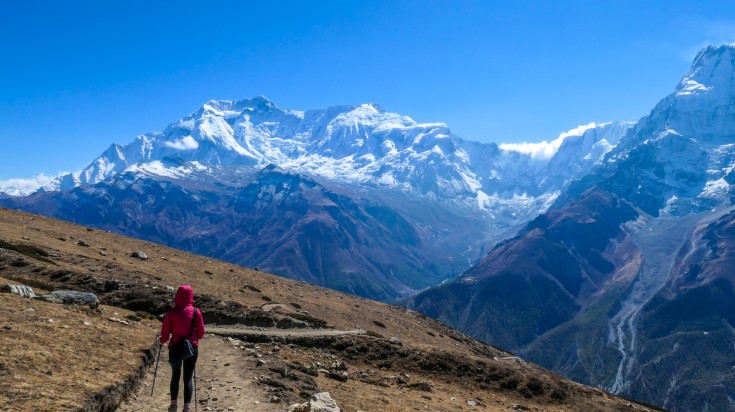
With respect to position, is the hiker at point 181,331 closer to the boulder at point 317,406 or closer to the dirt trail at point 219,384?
the dirt trail at point 219,384

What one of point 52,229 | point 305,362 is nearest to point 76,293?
point 305,362

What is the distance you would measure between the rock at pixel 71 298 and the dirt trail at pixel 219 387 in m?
7.30

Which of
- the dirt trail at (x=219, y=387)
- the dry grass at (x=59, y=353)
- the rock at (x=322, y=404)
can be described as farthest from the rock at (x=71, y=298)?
the rock at (x=322, y=404)

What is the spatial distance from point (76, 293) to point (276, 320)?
630 inches

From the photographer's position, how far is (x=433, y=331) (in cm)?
A: 6838

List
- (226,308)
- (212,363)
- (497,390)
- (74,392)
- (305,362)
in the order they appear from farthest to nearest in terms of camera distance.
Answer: (226,308) → (497,390) → (305,362) → (212,363) → (74,392)

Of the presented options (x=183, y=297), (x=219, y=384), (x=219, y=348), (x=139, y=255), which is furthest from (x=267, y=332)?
(x=139, y=255)

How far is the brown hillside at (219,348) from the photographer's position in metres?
20.7

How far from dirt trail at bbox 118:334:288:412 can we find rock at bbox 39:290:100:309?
23.9 ft

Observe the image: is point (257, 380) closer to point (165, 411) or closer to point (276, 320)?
point (165, 411)

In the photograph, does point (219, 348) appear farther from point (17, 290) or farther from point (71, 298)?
point (17, 290)

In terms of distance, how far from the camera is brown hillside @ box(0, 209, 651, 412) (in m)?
20.7

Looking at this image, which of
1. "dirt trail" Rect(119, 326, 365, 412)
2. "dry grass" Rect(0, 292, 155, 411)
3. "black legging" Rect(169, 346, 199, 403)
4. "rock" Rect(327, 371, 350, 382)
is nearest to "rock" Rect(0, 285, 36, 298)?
"dry grass" Rect(0, 292, 155, 411)

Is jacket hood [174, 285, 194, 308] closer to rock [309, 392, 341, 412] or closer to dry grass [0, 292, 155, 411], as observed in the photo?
dry grass [0, 292, 155, 411]
